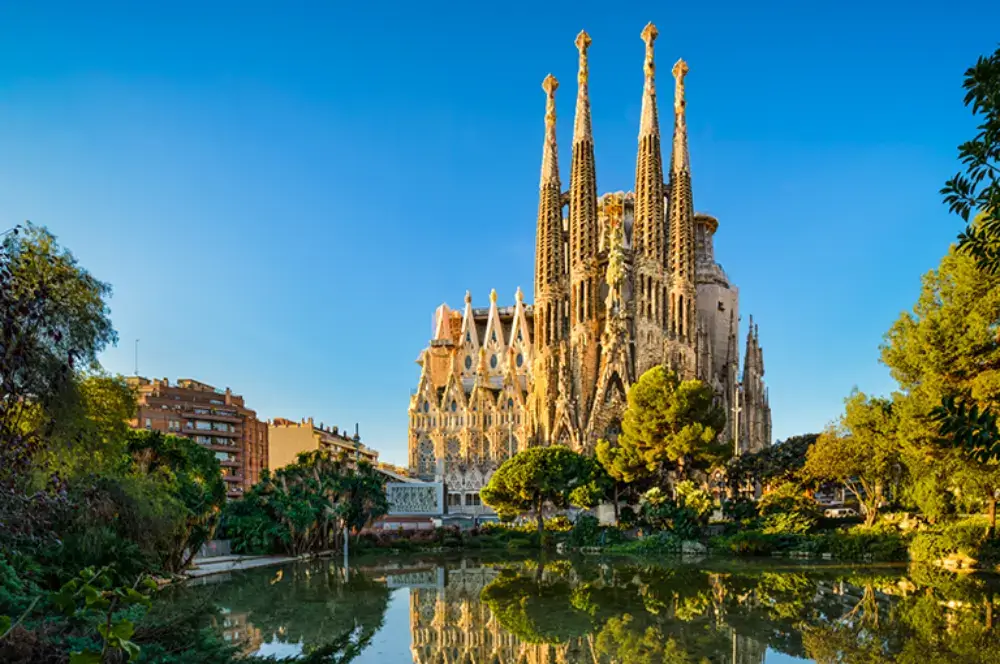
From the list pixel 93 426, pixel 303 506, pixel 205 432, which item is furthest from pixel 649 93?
pixel 93 426

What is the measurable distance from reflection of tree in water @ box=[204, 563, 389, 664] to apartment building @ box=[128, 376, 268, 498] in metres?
41.0

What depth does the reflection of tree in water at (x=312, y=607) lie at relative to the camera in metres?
12.4

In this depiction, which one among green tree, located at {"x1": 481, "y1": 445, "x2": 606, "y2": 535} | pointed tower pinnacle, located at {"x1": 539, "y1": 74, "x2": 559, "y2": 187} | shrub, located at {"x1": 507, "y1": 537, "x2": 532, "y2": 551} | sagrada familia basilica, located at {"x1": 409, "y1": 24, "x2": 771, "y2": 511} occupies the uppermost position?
pointed tower pinnacle, located at {"x1": 539, "y1": 74, "x2": 559, "y2": 187}

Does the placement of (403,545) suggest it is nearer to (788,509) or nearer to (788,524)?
(788,524)

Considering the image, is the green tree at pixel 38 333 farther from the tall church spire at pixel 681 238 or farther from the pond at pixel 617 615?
the tall church spire at pixel 681 238

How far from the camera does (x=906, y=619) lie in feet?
43.0

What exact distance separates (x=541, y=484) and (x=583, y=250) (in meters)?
22.4

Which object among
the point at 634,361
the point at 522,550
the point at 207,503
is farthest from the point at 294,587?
the point at 634,361

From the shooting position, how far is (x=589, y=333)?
164ft

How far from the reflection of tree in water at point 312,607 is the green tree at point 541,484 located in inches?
430

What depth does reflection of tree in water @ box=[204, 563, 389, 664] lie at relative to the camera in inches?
486

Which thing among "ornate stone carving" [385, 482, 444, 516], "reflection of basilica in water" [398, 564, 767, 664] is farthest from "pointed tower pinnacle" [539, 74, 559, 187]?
"reflection of basilica in water" [398, 564, 767, 664]

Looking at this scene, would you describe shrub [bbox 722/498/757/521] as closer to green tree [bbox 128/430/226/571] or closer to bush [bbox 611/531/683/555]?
bush [bbox 611/531/683/555]

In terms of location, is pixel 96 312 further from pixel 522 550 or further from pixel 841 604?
pixel 522 550
